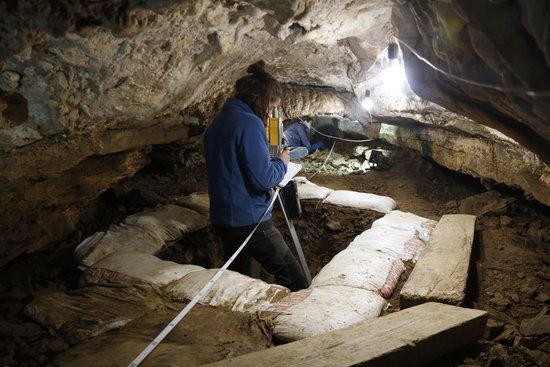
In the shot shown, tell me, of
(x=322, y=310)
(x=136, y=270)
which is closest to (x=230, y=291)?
(x=322, y=310)

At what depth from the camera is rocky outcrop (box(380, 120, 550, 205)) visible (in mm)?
3549

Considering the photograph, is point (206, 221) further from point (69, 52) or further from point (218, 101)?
point (69, 52)

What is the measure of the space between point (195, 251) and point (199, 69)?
2.26 metres

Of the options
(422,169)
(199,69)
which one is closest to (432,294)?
(199,69)

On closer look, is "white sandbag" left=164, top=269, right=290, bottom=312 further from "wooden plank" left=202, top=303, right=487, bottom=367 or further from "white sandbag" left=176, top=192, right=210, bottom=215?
"white sandbag" left=176, top=192, right=210, bottom=215

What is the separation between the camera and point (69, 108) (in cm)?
260

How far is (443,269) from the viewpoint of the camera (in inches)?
105

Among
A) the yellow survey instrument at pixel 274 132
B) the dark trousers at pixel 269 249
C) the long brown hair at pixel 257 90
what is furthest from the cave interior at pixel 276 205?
the yellow survey instrument at pixel 274 132

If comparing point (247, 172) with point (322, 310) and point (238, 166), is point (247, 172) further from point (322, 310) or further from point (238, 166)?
point (322, 310)

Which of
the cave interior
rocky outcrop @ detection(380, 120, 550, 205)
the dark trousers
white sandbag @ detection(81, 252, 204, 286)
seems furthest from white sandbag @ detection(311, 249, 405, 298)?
rocky outcrop @ detection(380, 120, 550, 205)

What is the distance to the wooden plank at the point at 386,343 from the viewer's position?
5.83ft

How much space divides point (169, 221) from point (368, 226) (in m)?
2.39

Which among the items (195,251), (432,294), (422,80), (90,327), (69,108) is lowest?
(195,251)

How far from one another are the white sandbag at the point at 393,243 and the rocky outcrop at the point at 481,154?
1.29 meters
